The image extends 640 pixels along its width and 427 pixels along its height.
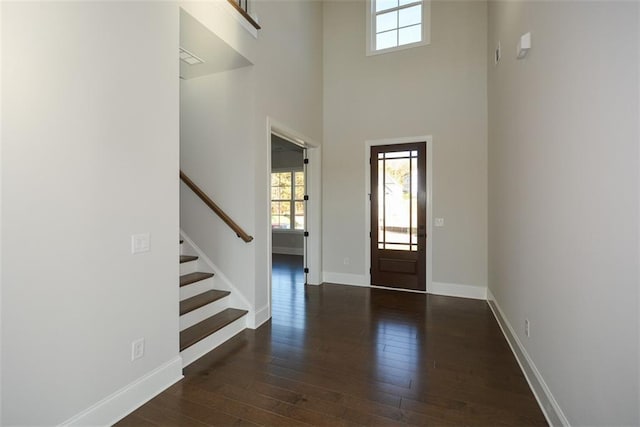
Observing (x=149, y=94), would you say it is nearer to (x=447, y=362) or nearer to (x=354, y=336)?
(x=354, y=336)

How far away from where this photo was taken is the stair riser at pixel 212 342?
2.55 metres

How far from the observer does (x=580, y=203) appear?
1.52 metres

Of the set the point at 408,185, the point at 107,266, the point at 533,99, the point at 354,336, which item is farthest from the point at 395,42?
the point at 107,266

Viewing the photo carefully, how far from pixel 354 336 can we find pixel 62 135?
2864 millimetres

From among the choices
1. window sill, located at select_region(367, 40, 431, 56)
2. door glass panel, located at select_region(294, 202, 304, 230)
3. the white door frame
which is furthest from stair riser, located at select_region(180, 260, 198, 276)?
door glass panel, located at select_region(294, 202, 304, 230)

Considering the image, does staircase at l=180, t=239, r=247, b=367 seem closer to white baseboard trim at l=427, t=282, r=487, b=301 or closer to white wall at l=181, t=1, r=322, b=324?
white wall at l=181, t=1, r=322, b=324

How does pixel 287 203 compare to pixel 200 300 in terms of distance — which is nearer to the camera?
pixel 200 300

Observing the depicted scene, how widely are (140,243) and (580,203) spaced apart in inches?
103

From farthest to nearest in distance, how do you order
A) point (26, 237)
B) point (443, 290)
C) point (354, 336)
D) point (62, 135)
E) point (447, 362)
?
1. point (443, 290)
2. point (354, 336)
3. point (447, 362)
4. point (62, 135)
5. point (26, 237)

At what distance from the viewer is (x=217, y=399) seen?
2098 mm

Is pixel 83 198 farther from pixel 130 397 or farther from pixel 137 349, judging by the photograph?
pixel 130 397

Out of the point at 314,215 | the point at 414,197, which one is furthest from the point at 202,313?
the point at 414,197

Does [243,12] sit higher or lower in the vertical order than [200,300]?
higher

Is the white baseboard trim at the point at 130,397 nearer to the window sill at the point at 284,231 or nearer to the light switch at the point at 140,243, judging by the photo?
the light switch at the point at 140,243
